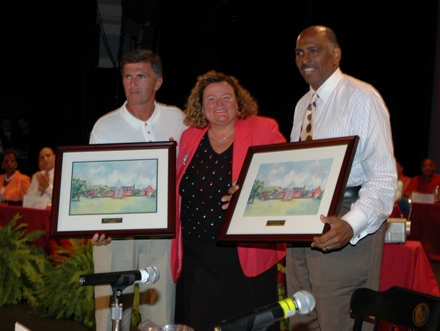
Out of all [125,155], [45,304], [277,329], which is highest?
[125,155]

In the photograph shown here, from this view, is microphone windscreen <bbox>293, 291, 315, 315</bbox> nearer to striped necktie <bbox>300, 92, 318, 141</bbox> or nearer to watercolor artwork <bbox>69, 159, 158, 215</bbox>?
striped necktie <bbox>300, 92, 318, 141</bbox>

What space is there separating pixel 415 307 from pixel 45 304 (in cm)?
399

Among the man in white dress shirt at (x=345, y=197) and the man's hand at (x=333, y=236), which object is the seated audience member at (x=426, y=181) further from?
the man's hand at (x=333, y=236)

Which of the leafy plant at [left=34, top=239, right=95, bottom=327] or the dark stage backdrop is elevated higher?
the dark stage backdrop

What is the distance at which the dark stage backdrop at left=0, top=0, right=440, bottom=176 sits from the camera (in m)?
9.93

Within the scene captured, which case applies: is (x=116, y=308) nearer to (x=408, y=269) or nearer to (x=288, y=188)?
(x=288, y=188)

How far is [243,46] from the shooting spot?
34.5 feet

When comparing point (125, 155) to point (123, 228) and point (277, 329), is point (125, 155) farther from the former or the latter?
point (277, 329)

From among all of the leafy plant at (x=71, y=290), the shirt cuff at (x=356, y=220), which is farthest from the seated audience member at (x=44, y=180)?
the shirt cuff at (x=356, y=220)

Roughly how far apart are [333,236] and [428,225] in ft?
20.7

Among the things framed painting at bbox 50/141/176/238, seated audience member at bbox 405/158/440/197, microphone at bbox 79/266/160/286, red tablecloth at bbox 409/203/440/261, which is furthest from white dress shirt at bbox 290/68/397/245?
seated audience member at bbox 405/158/440/197

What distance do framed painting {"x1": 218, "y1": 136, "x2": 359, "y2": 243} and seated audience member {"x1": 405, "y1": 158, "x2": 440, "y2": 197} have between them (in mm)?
7013

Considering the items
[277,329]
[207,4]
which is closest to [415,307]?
[277,329]

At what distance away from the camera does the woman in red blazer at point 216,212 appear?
2.82 m
